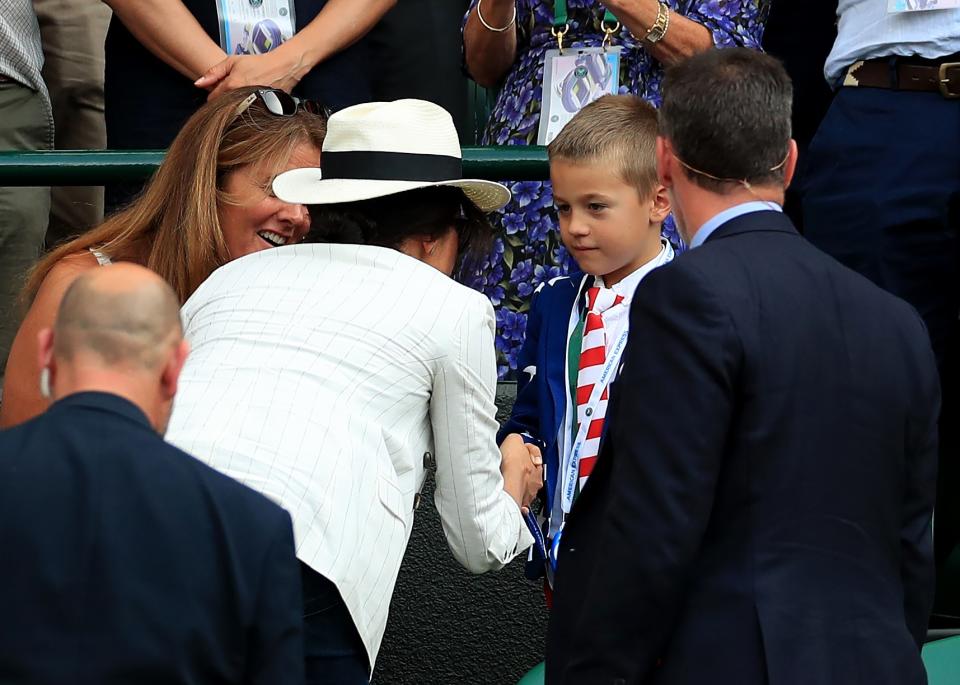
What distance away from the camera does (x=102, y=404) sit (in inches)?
72.1

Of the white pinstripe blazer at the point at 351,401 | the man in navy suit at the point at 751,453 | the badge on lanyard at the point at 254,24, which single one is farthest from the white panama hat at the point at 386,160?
the badge on lanyard at the point at 254,24

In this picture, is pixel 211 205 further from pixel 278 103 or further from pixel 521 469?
pixel 521 469

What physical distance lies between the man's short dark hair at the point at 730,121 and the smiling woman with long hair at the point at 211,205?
1.25 metres

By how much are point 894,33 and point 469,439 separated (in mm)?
2062

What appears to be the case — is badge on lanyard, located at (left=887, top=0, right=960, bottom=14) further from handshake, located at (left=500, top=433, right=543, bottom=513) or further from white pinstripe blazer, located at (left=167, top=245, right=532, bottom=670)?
white pinstripe blazer, located at (left=167, top=245, right=532, bottom=670)

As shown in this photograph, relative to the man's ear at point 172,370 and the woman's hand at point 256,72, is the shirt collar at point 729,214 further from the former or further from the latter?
the woman's hand at point 256,72

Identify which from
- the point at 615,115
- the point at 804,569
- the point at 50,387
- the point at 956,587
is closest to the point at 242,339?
the point at 50,387

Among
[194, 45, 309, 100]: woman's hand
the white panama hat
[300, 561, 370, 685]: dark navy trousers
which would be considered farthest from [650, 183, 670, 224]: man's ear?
[300, 561, 370, 685]: dark navy trousers

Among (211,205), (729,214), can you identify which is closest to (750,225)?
(729,214)

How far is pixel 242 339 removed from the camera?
2.52 meters

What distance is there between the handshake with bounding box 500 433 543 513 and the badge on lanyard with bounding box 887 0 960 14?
1.69m

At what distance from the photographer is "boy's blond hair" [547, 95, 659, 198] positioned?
3330mm

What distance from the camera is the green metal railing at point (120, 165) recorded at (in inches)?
159

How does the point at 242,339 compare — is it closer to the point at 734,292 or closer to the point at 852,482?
the point at 734,292
